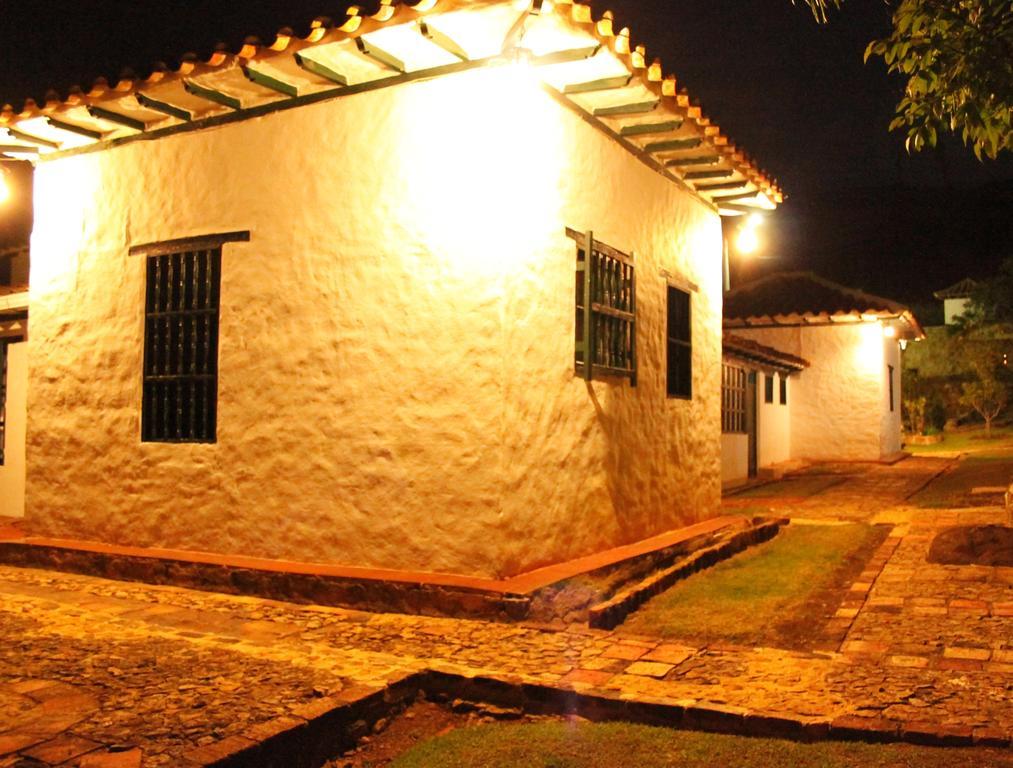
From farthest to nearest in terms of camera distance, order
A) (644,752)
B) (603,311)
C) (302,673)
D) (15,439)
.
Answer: (15,439) → (603,311) → (302,673) → (644,752)

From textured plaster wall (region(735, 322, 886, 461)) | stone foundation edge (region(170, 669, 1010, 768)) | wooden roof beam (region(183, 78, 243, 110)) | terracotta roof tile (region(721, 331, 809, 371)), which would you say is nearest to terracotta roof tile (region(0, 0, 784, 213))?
wooden roof beam (region(183, 78, 243, 110))

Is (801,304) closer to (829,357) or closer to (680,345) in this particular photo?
(829,357)

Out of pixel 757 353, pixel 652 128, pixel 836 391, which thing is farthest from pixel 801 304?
pixel 652 128

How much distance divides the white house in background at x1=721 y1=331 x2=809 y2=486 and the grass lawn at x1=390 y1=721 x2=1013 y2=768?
10685mm

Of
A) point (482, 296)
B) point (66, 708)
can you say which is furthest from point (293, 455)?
point (66, 708)

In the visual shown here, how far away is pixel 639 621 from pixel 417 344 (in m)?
2.39

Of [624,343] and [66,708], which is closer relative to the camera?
[66,708]

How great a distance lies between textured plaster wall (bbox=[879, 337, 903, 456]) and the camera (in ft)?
66.6

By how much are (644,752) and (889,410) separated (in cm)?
1984

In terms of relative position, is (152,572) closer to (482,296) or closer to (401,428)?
(401,428)

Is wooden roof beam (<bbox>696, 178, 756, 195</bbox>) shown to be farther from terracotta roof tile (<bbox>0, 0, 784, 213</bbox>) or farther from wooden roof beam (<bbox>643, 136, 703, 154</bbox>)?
wooden roof beam (<bbox>643, 136, 703, 154</bbox>)

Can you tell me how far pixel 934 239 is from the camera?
5212 cm

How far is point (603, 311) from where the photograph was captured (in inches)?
297

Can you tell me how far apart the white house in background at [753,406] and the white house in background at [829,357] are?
41 centimetres
